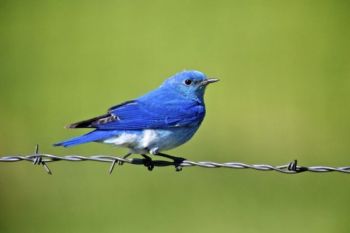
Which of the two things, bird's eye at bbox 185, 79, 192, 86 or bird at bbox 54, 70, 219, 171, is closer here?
bird at bbox 54, 70, 219, 171

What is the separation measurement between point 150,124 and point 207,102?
5.00m

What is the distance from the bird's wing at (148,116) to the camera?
20.7ft

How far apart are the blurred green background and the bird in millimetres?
2079

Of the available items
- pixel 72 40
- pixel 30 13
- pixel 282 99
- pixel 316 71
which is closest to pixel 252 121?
pixel 282 99

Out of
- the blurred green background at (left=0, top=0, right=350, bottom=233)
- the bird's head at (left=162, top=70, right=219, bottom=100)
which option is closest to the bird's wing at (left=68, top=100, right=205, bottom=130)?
the bird's head at (left=162, top=70, right=219, bottom=100)

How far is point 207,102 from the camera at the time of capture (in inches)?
451

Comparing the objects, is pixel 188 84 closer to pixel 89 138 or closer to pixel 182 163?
pixel 89 138

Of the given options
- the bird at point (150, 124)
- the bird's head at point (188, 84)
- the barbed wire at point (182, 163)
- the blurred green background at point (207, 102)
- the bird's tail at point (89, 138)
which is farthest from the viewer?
the blurred green background at point (207, 102)

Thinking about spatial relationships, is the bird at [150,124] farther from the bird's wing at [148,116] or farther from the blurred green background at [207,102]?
the blurred green background at [207,102]

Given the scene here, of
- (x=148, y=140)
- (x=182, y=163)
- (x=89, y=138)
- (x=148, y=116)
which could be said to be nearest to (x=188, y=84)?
(x=148, y=116)

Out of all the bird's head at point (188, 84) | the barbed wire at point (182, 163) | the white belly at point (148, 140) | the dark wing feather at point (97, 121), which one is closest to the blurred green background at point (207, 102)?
the bird's head at point (188, 84)

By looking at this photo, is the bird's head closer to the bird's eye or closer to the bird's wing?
the bird's eye

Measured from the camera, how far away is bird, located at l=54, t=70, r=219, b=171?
6.26 meters

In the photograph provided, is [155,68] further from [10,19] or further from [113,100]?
[10,19]
